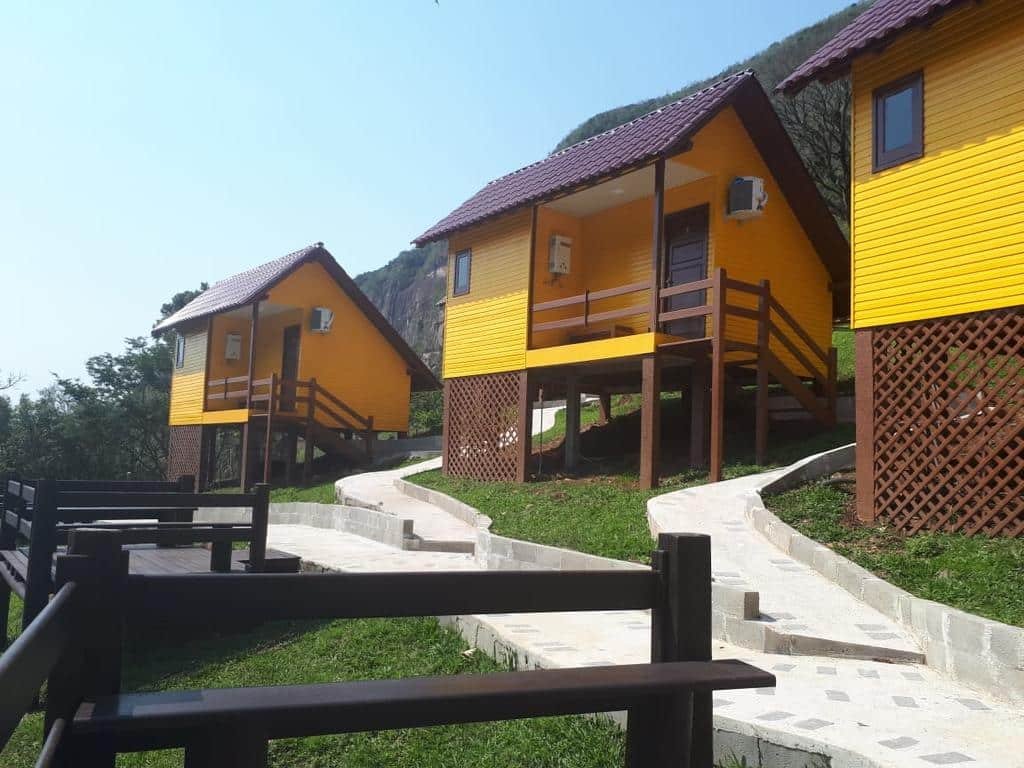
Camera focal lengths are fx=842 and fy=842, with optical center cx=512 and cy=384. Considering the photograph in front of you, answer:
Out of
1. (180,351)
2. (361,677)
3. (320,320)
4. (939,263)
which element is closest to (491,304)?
(320,320)

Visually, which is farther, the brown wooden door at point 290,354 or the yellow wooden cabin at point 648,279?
the brown wooden door at point 290,354

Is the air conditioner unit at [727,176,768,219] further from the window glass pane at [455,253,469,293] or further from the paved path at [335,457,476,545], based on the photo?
the paved path at [335,457,476,545]

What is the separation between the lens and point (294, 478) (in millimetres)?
24031

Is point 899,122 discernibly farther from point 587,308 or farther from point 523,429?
point 523,429

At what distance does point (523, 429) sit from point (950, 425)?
790 centimetres

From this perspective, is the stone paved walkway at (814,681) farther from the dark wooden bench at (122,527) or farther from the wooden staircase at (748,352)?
the wooden staircase at (748,352)

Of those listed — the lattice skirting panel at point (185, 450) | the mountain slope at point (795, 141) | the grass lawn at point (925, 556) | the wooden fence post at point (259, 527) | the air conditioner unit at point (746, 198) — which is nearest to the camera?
the grass lawn at point (925, 556)

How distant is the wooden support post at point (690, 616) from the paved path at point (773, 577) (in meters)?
3.77

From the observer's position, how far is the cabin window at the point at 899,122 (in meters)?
10.1

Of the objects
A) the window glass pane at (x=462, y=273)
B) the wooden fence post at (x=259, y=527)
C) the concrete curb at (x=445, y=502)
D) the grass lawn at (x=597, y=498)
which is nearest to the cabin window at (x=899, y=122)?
the grass lawn at (x=597, y=498)

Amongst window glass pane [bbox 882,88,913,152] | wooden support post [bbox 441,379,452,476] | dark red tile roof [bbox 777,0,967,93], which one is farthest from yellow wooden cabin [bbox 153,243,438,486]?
window glass pane [bbox 882,88,913,152]

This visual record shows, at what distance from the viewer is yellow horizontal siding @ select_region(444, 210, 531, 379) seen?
53.9 feet

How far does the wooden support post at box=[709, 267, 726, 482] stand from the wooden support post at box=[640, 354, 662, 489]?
2.82 ft

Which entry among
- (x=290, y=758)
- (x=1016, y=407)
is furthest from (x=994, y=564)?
(x=290, y=758)
